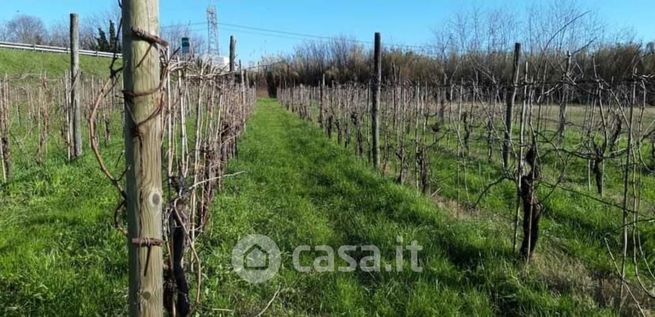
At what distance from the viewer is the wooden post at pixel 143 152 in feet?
4.85

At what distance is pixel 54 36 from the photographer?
57.3 meters

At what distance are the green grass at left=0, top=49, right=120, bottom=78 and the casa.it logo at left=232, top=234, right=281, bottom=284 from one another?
2439 cm

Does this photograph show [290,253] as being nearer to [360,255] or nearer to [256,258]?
[256,258]

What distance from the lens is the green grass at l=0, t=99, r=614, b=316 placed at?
120 inches

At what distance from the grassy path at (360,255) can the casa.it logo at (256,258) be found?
69 mm

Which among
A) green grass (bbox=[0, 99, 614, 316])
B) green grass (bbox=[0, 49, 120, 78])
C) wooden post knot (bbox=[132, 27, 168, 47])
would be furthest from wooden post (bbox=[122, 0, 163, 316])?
green grass (bbox=[0, 49, 120, 78])

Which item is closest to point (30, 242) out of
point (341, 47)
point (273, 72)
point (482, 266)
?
point (482, 266)

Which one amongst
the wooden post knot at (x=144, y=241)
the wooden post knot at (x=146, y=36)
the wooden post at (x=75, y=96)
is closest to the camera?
the wooden post knot at (x=146, y=36)

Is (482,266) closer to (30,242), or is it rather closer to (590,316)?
(590,316)

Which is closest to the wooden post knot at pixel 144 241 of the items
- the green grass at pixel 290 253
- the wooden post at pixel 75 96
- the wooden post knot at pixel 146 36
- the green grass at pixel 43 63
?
the wooden post knot at pixel 146 36
